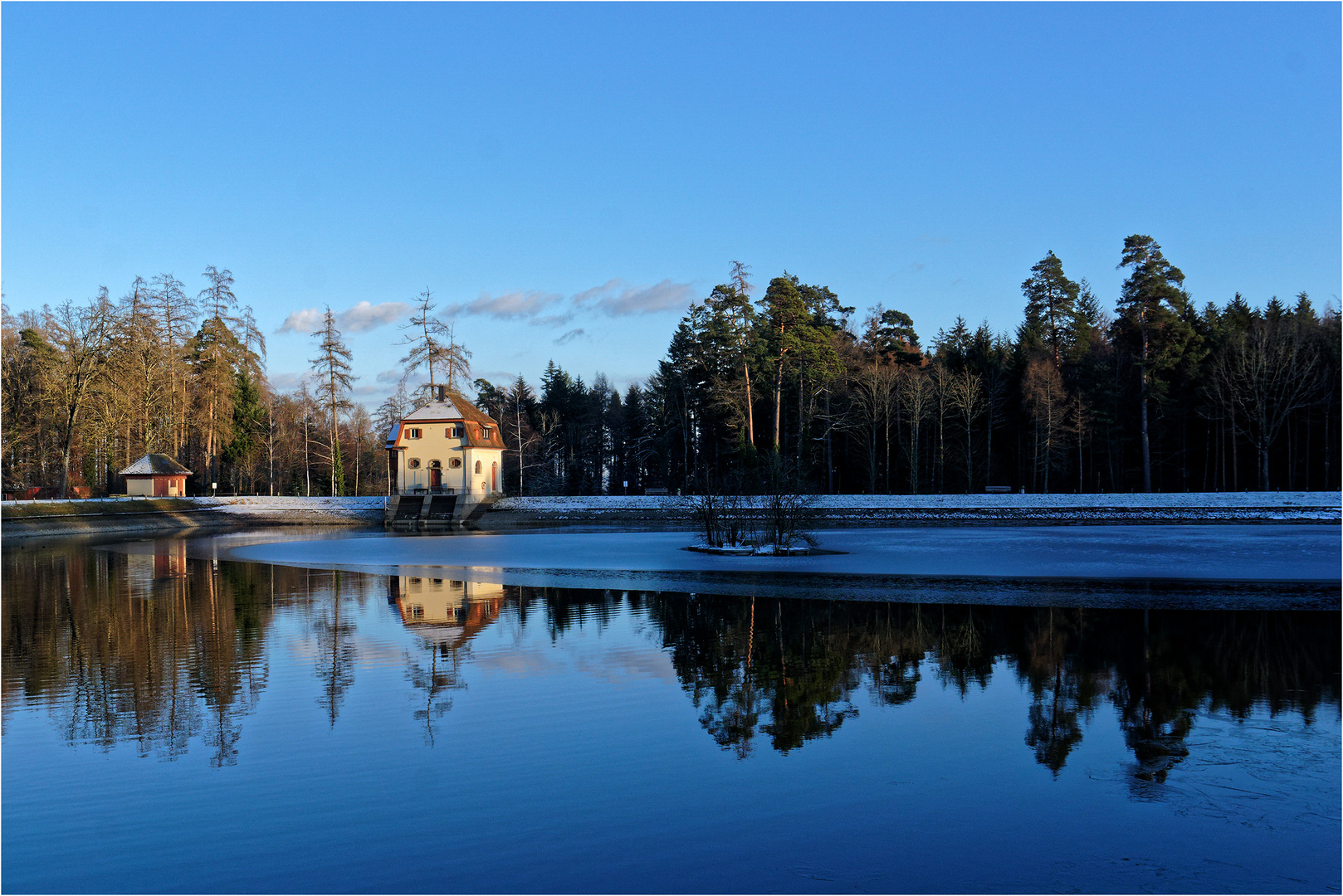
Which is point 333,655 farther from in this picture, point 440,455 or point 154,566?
point 440,455

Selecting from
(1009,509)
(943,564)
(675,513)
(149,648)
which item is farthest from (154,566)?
(1009,509)

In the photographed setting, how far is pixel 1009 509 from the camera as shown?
4322 cm

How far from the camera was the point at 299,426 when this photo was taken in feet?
262

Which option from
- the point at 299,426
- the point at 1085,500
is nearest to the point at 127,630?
the point at 1085,500

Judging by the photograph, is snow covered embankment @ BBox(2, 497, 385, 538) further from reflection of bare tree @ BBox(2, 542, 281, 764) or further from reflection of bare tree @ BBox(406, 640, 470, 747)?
reflection of bare tree @ BBox(406, 640, 470, 747)

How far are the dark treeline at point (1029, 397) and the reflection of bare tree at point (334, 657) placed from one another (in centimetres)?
3173

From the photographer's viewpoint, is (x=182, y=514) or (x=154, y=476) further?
(x=154, y=476)

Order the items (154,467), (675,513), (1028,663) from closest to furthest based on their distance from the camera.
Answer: (1028,663) → (675,513) → (154,467)

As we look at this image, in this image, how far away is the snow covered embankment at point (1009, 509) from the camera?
134 ft

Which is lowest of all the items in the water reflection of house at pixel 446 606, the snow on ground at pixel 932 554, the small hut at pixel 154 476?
the snow on ground at pixel 932 554

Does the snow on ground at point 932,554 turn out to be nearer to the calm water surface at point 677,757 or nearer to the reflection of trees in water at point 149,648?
the reflection of trees in water at point 149,648

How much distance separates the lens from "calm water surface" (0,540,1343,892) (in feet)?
18.0

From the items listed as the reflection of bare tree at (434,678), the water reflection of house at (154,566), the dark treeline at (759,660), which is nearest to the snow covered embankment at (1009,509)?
the water reflection of house at (154,566)

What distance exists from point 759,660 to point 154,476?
53896 millimetres
